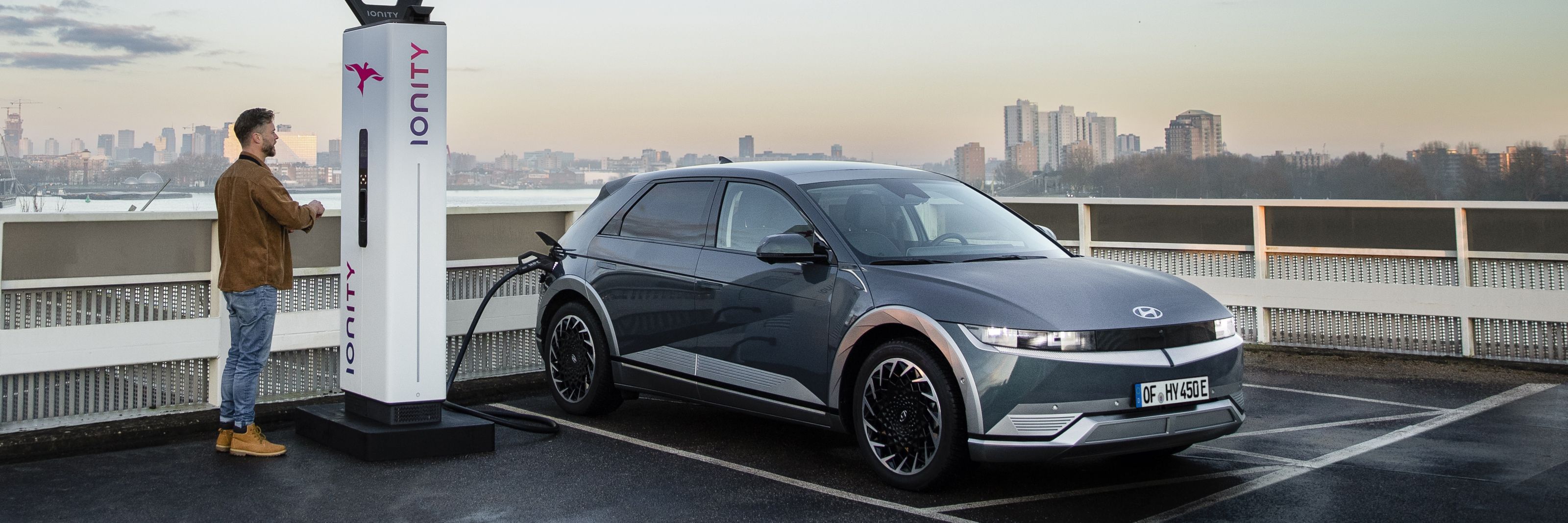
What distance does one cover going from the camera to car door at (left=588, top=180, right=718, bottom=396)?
6.87 metres

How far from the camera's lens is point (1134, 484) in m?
5.82

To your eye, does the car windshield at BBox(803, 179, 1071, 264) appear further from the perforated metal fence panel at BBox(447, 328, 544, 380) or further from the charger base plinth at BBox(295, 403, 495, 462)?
the perforated metal fence panel at BBox(447, 328, 544, 380)

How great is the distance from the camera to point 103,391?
24.3 feet

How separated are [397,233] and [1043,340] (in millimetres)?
3446

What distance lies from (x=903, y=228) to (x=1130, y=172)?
84.8 metres

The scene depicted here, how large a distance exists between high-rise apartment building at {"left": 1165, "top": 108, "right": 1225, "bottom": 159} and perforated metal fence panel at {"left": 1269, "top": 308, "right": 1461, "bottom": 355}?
59.8 m

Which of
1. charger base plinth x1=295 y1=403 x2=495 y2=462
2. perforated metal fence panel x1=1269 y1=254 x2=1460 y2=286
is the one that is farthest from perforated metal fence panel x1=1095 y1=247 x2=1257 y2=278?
charger base plinth x1=295 y1=403 x2=495 y2=462

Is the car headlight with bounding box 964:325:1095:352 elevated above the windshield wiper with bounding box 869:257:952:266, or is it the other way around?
the windshield wiper with bounding box 869:257:952:266

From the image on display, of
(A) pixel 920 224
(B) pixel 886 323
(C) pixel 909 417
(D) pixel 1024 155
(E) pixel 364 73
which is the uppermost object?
(D) pixel 1024 155

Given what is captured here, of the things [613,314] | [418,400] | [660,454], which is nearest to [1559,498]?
[660,454]

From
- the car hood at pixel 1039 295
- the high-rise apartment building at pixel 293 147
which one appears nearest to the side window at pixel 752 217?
the car hood at pixel 1039 295

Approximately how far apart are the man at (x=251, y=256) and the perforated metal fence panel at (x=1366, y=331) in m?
8.32

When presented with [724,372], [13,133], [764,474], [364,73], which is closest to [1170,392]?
[764,474]

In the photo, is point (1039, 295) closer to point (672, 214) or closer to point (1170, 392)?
point (1170, 392)
